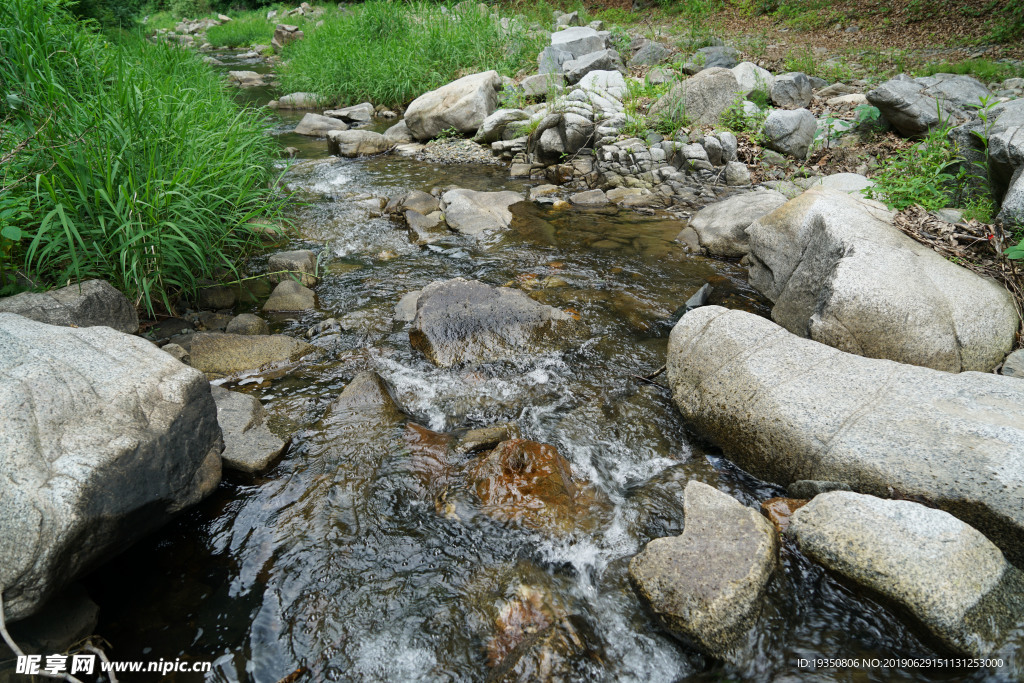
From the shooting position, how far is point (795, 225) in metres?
4.43

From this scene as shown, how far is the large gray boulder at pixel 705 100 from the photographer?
8203 mm

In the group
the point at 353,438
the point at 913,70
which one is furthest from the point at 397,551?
the point at 913,70

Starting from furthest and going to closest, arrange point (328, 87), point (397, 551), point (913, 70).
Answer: point (328, 87) → point (913, 70) → point (397, 551)

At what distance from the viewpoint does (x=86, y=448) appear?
215 centimetres

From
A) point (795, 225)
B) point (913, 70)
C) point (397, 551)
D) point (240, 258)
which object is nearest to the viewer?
point (397, 551)

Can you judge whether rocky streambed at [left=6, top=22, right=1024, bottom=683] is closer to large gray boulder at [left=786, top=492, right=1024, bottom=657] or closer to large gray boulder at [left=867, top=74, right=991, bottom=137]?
large gray boulder at [left=786, top=492, right=1024, bottom=657]

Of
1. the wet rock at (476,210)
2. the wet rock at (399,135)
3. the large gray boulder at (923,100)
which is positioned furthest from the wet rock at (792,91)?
the wet rock at (399,135)

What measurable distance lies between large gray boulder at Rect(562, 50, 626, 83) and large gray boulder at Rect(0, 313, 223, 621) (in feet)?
31.3

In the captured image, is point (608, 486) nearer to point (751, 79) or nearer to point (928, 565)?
point (928, 565)

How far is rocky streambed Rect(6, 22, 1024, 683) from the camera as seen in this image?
217 cm

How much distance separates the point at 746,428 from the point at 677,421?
1.77 feet

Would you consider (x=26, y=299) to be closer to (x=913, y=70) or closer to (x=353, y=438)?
(x=353, y=438)

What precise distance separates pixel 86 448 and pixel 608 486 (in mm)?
2392

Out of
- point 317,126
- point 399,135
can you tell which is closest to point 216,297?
point 399,135
